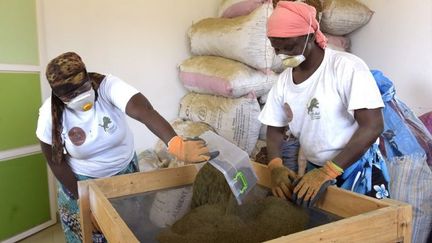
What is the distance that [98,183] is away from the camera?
92cm

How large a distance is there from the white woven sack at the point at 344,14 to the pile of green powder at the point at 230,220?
1299mm

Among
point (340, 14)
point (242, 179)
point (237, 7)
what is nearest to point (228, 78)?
point (237, 7)

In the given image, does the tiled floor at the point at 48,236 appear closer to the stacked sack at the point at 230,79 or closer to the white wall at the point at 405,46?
the stacked sack at the point at 230,79

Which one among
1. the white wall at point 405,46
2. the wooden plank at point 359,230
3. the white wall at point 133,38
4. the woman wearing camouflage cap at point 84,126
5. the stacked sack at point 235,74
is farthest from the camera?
the white wall at point 133,38

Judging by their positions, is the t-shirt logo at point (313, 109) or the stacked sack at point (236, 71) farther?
the stacked sack at point (236, 71)

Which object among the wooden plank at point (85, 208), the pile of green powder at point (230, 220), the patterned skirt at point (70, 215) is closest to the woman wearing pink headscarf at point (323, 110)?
the pile of green powder at point (230, 220)

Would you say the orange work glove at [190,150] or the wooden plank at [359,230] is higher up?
the wooden plank at [359,230]

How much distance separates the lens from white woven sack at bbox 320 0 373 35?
186 cm

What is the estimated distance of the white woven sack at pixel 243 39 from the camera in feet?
A: 5.93

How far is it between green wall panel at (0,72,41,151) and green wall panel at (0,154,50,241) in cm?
10

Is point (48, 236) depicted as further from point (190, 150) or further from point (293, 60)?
point (293, 60)

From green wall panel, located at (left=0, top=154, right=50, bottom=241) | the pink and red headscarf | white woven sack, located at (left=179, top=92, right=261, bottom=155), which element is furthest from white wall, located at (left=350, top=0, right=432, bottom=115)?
green wall panel, located at (left=0, top=154, right=50, bottom=241)

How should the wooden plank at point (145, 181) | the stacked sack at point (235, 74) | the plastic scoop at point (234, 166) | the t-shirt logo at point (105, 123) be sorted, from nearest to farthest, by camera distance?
1. the plastic scoop at point (234, 166)
2. the wooden plank at point (145, 181)
3. the t-shirt logo at point (105, 123)
4. the stacked sack at point (235, 74)

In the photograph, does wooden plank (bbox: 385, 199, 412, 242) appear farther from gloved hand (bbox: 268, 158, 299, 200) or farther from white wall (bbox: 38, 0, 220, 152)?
white wall (bbox: 38, 0, 220, 152)
